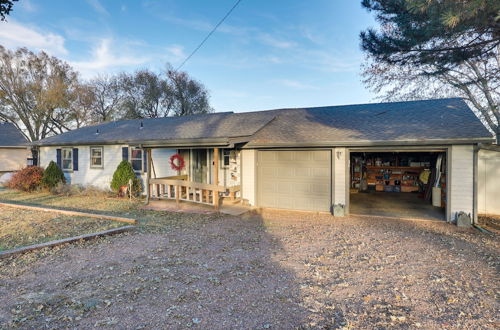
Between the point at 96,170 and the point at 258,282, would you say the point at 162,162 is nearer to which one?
the point at 96,170

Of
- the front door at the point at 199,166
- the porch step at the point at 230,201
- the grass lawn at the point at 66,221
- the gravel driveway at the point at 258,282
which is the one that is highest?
the front door at the point at 199,166

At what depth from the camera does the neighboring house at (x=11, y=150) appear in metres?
20.7

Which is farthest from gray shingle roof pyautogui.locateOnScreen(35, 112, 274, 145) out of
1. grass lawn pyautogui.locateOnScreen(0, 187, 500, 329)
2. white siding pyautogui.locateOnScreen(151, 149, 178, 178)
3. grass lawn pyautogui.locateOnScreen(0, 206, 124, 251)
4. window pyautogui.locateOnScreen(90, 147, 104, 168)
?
grass lawn pyautogui.locateOnScreen(0, 187, 500, 329)

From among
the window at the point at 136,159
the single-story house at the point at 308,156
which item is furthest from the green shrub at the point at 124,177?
the single-story house at the point at 308,156

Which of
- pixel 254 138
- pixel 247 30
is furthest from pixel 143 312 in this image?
pixel 247 30

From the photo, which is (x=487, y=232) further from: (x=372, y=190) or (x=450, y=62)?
(x=372, y=190)

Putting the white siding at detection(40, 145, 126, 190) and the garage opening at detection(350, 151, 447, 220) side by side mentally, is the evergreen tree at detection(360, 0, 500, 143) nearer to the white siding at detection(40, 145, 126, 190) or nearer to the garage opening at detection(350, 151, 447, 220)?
the garage opening at detection(350, 151, 447, 220)

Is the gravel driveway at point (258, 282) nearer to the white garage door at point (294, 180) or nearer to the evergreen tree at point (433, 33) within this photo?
the white garage door at point (294, 180)

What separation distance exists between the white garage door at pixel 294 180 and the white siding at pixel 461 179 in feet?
10.2

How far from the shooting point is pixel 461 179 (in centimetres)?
714

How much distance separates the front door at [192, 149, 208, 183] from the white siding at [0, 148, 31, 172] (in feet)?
57.5

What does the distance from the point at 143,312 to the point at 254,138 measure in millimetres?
6792

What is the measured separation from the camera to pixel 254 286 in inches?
143

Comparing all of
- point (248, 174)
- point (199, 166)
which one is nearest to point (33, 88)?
point (199, 166)
